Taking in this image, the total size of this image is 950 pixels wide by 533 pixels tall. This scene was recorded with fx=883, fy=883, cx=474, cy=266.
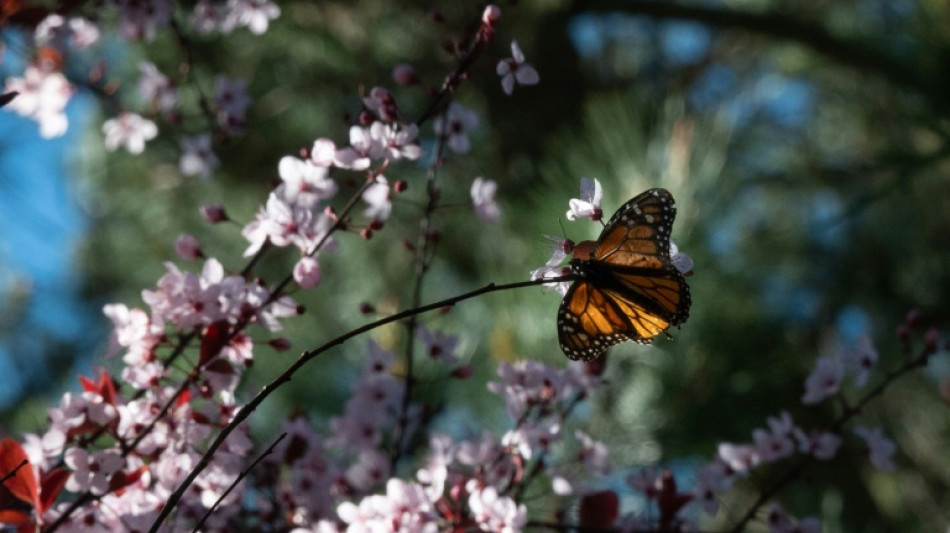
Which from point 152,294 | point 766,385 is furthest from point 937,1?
point 152,294

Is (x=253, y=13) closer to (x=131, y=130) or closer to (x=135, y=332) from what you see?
(x=131, y=130)

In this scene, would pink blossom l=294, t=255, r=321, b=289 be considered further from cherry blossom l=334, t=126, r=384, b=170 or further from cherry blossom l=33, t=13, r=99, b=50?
cherry blossom l=33, t=13, r=99, b=50

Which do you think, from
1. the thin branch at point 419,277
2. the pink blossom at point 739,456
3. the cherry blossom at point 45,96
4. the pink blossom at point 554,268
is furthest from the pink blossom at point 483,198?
the cherry blossom at point 45,96

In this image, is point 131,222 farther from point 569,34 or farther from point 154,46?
point 569,34

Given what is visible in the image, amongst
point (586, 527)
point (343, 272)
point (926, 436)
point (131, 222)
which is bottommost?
point (586, 527)

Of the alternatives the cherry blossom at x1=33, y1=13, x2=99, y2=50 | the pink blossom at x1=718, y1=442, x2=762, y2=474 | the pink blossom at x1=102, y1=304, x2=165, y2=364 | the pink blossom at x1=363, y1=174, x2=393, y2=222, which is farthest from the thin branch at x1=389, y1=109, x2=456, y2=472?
the cherry blossom at x1=33, y1=13, x2=99, y2=50

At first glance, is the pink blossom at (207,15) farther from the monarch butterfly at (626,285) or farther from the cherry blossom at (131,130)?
the monarch butterfly at (626,285)
